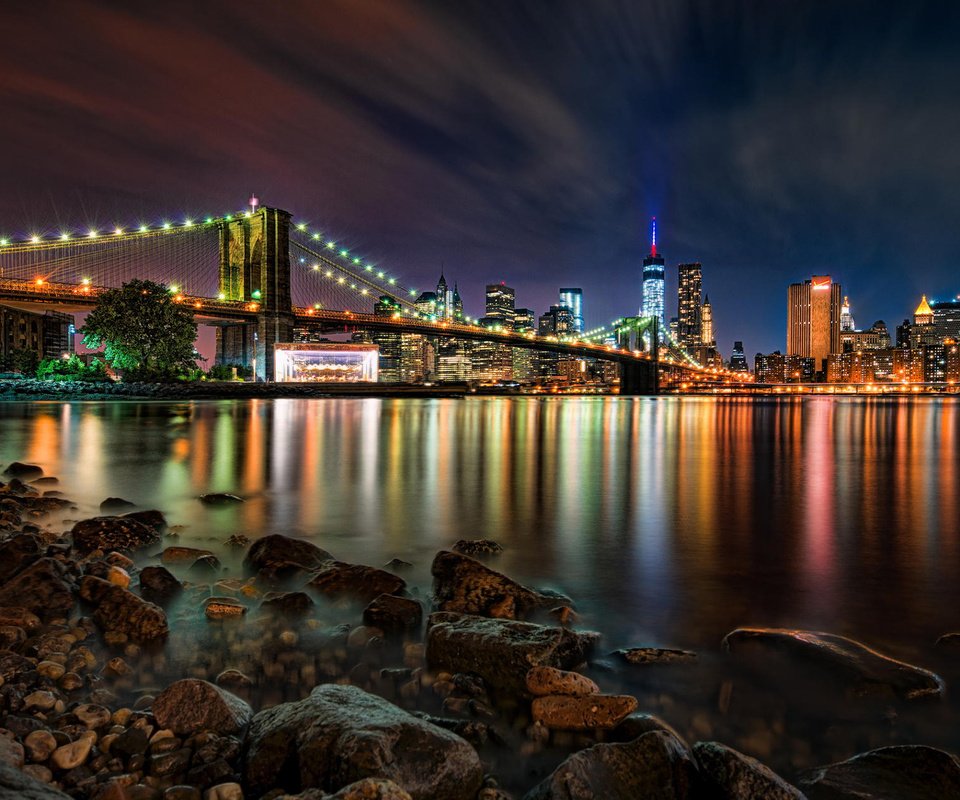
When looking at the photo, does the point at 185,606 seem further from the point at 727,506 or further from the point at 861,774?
the point at 727,506

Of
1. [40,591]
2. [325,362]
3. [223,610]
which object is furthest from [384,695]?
[325,362]

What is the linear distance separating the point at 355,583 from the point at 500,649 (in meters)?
1.95

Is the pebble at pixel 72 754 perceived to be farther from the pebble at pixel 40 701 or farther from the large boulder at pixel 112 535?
the large boulder at pixel 112 535

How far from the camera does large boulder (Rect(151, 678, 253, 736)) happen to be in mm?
3074

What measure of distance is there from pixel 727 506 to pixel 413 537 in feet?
18.6

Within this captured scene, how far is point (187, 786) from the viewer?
2727mm

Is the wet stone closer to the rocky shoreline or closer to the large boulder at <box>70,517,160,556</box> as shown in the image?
the rocky shoreline

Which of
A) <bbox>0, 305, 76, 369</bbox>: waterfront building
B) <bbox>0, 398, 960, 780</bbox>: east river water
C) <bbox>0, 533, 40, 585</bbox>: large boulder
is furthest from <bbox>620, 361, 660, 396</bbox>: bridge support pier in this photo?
<bbox>0, 533, 40, 585</bbox>: large boulder

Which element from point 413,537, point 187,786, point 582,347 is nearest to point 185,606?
point 187,786

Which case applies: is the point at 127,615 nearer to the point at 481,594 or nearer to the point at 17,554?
the point at 17,554

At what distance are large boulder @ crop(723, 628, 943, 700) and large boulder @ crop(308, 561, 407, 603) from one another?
8.84 feet

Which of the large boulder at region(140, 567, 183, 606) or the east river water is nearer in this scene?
the large boulder at region(140, 567, 183, 606)

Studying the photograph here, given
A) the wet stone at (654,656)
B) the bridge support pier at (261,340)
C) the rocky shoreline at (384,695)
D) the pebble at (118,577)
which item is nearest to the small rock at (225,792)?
the rocky shoreline at (384,695)

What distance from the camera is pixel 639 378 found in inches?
4309
